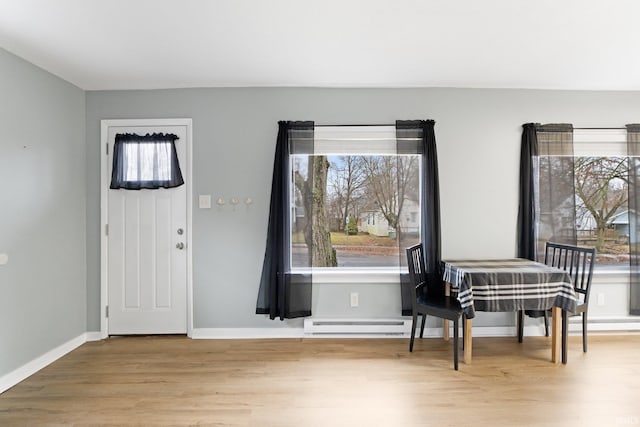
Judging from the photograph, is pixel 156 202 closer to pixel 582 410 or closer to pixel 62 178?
pixel 62 178

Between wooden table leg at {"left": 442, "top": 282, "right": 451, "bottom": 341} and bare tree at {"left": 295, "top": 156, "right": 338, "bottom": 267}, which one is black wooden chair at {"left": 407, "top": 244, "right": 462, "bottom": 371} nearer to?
wooden table leg at {"left": 442, "top": 282, "right": 451, "bottom": 341}

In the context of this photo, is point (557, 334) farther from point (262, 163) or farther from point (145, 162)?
point (145, 162)

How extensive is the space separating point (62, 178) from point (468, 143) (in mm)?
3692

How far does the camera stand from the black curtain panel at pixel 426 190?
3330 millimetres

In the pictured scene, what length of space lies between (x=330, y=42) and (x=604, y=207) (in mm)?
3179

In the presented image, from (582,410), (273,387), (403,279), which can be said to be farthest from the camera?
(403,279)

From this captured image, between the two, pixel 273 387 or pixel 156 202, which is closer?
pixel 273 387

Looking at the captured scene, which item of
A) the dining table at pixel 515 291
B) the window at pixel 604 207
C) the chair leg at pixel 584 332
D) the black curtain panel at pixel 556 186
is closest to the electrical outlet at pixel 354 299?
the dining table at pixel 515 291

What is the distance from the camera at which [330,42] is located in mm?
2541

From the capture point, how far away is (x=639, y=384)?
8.25ft

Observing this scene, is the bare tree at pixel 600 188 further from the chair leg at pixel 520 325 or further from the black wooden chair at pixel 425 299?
the black wooden chair at pixel 425 299

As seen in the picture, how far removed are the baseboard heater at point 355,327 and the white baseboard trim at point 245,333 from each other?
0.14 m

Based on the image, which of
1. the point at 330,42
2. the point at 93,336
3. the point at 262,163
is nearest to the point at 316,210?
the point at 262,163

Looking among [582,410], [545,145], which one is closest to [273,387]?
[582,410]
